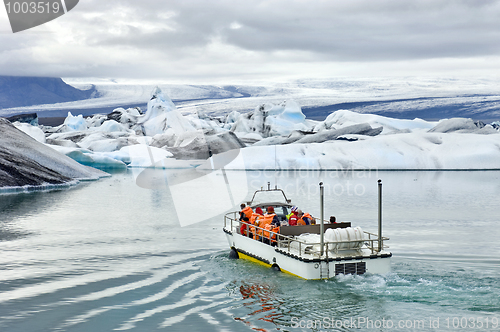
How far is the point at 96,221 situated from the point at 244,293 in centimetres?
1190

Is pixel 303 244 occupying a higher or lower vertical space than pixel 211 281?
higher

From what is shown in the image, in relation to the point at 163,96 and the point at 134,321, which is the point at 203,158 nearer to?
the point at 163,96

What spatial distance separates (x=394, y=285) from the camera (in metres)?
9.98

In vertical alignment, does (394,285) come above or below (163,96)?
below

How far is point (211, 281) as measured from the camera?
1104 centimetres

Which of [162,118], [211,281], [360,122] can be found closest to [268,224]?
[211,281]

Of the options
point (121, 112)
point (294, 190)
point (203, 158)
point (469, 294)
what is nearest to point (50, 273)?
point (469, 294)

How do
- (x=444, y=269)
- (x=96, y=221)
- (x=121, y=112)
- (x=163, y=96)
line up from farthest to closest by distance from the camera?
(x=121, y=112), (x=163, y=96), (x=96, y=221), (x=444, y=269)

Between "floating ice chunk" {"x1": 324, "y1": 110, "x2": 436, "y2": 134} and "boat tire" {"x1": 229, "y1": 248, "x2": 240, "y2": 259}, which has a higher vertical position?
"floating ice chunk" {"x1": 324, "y1": 110, "x2": 436, "y2": 134}

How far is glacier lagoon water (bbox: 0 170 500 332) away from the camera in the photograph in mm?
8516

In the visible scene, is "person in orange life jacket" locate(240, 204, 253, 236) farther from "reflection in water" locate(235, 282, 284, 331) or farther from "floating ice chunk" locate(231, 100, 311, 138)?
"floating ice chunk" locate(231, 100, 311, 138)

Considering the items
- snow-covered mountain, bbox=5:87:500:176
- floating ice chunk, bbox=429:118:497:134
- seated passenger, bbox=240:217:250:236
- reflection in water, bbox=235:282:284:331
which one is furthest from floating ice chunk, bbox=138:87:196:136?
reflection in water, bbox=235:282:284:331

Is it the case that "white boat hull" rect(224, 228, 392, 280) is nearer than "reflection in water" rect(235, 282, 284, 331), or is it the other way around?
"reflection in water" rect(235, 282, 284, 331)

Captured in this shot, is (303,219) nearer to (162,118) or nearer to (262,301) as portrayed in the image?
(262,301)
